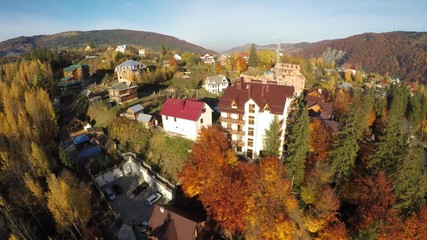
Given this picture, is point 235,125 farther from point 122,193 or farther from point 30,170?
point 30,170

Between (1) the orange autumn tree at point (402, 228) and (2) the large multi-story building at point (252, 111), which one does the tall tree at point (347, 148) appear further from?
(2) the large multi-story building at point (252, 111)

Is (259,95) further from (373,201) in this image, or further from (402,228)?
(402,228)

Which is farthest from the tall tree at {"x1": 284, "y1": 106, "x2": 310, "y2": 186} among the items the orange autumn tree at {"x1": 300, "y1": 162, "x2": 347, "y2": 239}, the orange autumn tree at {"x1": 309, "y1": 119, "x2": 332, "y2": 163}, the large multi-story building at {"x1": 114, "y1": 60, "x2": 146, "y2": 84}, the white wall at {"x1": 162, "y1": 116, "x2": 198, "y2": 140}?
the large multi-story building at {"x1": 114, "y1": 60, "x2": 146, "y2": 84}

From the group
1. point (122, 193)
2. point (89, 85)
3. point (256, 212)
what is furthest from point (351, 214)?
point (89, 85)

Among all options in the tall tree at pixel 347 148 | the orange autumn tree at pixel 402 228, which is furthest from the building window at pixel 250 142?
the orange autumn tree at pixel 402 228

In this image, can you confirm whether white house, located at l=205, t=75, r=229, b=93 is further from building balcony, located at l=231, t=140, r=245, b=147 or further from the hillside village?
building balcony, located at l=231, t=140, r=245, b=147
